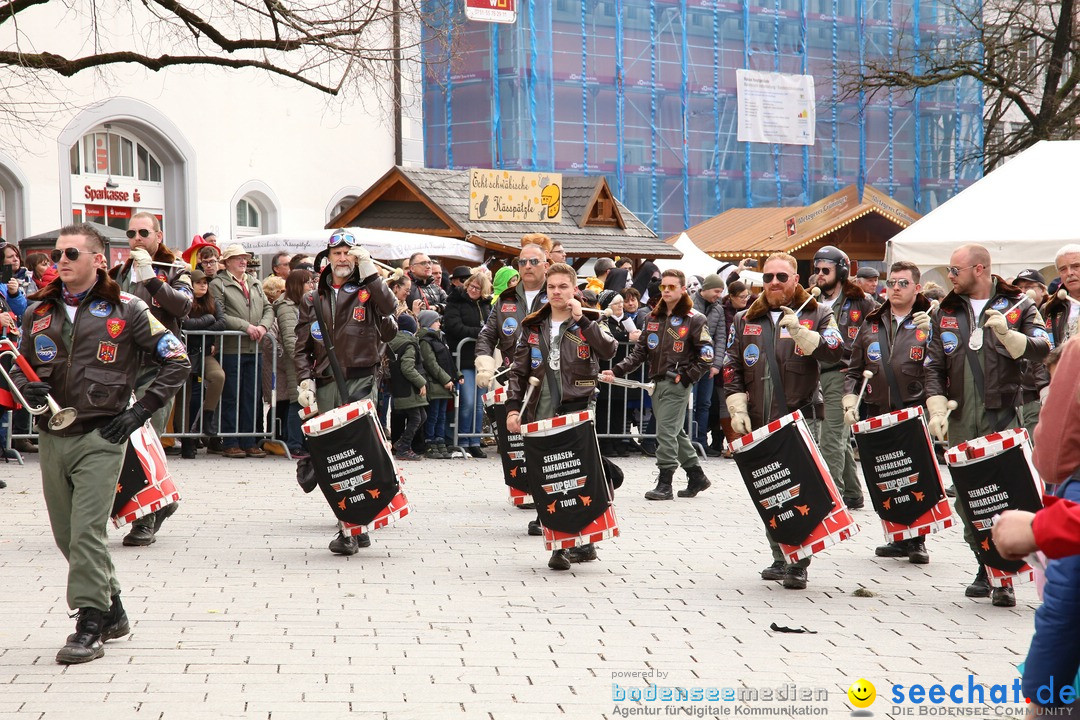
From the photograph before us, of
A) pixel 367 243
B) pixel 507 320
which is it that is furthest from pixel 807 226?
pixel 507 320

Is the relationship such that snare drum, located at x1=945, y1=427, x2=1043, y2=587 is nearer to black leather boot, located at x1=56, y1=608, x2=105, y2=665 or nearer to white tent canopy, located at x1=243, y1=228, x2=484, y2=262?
black leather boot, located at x1=56, y1=608, x2=105, y2=665

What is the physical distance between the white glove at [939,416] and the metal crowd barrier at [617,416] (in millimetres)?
6271

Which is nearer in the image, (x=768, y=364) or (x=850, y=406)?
(x=768, y=364)

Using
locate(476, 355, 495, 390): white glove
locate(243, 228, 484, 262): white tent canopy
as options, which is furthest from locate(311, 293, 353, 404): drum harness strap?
locate(243, 228, 484, 262): white tent canopy

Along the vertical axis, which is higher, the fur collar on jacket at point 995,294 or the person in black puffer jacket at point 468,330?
the fur collar on jacket at point 995,294

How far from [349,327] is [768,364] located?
2.80m

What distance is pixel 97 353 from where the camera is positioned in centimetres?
591

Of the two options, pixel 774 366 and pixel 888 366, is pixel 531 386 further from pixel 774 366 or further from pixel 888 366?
pixel 888 366

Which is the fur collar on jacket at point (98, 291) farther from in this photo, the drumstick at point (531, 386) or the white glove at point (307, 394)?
the drumstick at point (531, 386)

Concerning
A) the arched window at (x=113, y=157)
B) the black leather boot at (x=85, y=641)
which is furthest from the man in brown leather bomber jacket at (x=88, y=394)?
the arched window at (x=113, y=157)

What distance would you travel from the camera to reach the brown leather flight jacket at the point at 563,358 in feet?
28.2

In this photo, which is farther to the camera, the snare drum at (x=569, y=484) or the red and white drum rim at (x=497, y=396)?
the red and white drum rim at (x=497, y=396)

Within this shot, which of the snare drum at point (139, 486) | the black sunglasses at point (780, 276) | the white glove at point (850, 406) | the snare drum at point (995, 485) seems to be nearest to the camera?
the snare drum at point (995, 485)

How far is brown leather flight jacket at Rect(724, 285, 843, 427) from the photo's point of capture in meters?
7.97
